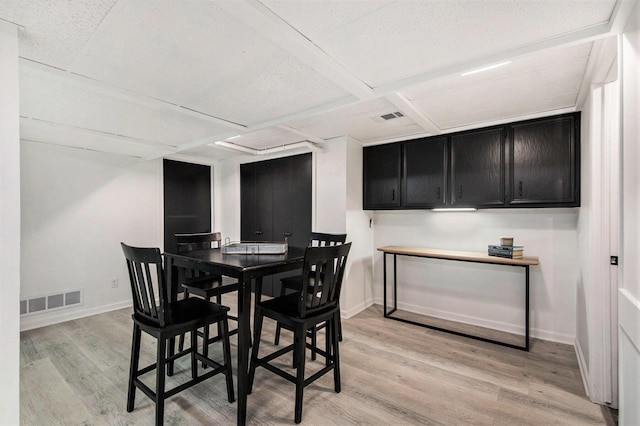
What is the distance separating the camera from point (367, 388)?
2.18 metres

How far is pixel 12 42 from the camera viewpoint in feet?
4.39

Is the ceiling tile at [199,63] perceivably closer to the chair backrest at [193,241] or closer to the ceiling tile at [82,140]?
the chair backrest at [193,241]

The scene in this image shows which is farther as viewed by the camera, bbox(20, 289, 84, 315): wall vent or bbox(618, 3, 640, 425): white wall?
bbox(20, 289, 84, 315): wall vent

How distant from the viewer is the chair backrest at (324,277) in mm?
1823

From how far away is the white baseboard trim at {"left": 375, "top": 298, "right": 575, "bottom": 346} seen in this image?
297 cm

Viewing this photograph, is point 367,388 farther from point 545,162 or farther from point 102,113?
point 102,113

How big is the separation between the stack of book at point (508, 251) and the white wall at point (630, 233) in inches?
64.6

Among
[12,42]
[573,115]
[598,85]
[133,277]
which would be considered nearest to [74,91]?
[12,42]

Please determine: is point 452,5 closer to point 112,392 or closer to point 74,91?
point 74,91

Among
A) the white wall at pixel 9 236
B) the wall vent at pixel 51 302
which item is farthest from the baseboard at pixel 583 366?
the wall vent at pixel 51 302

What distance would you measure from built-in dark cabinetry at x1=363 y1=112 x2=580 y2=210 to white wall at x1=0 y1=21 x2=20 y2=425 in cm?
337

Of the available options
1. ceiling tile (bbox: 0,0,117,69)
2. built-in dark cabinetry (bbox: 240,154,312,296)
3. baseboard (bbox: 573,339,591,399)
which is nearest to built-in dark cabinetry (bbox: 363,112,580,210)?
built-in dark cabinetry (bbox: 240,154,312,296)

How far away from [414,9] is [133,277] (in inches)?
86.7

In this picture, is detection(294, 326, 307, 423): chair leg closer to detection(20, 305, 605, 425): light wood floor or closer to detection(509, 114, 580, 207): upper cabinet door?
detection(20, 305, 605, 425): light wood floor
